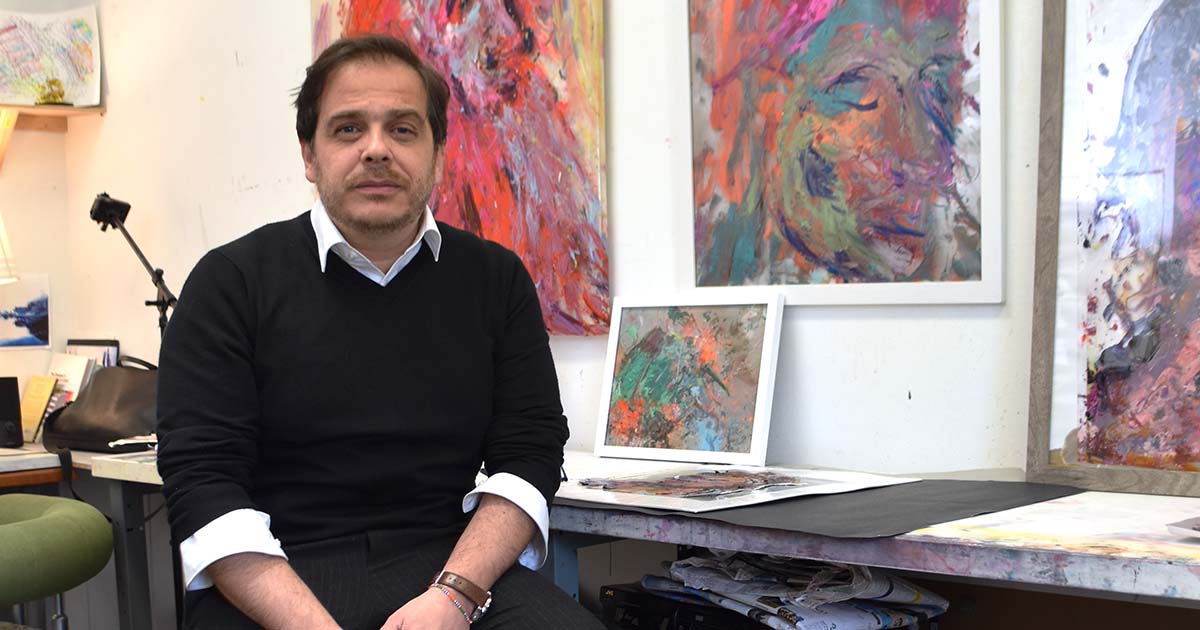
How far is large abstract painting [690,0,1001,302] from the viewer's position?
5.76ft

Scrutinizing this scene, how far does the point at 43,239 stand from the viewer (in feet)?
11.9

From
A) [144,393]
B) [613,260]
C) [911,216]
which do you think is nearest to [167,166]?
[144,393]

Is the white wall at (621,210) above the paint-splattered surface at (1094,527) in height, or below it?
above

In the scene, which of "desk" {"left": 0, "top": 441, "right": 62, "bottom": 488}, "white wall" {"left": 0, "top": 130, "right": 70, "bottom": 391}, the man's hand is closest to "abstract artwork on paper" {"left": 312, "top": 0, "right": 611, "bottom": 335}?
the man's hand

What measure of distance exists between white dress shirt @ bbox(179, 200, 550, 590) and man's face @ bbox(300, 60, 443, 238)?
32mm

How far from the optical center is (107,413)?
2645 millimetres

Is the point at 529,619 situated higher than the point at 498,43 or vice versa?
the point at 498,43

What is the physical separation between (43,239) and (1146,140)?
3179 mm

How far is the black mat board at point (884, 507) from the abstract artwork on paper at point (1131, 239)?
0.13 metres

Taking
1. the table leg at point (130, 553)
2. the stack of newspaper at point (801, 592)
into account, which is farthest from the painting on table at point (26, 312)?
the stack of newspaper at point (801, 592)

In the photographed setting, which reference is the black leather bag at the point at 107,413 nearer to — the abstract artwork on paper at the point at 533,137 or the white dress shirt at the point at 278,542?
the abstract artwork on paper at the point at 533,137

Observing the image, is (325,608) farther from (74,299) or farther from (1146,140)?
(74,299)

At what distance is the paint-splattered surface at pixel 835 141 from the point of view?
69.6 inches

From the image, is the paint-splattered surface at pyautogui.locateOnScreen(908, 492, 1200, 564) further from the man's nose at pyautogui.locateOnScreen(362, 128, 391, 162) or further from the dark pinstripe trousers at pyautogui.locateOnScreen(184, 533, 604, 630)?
the man's nose at pyautogui.locateOnScreen(362, 128, 391, 162)
